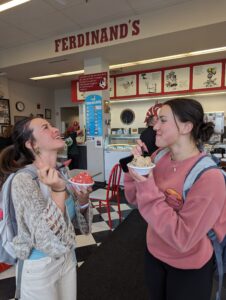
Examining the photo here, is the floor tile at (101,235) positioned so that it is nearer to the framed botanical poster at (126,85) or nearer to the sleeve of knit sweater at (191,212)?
the sleeve of knit sweater at (191,212)

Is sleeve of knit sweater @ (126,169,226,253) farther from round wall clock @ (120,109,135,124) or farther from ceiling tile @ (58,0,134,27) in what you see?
round wall clock @ (120,109,135,124)

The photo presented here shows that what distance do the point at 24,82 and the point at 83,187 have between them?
7074 mm

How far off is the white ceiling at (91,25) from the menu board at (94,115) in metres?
0.94

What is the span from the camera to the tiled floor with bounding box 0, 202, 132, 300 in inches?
81.7

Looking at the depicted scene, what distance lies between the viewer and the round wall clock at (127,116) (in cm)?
689

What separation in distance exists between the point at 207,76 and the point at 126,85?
2.17 meters

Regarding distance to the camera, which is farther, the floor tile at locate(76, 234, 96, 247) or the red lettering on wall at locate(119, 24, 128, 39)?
the red lettering on wall at locate(119, 24, 128, 39)

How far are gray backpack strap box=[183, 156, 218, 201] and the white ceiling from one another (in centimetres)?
320

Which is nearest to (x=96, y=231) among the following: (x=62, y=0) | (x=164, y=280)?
(x=164, y=280)

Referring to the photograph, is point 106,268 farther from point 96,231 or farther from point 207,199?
point 207,199

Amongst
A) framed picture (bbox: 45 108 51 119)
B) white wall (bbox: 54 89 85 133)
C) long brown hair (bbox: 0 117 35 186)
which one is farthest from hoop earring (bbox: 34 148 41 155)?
framed picture (bbox: 45 108 51 119)

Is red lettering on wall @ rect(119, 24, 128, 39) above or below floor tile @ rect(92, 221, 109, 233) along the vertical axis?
above

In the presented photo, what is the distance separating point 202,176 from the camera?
87cm

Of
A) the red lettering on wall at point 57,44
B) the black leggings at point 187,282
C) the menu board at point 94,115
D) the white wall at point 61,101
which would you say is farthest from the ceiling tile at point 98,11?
the white wall at point 61,101
